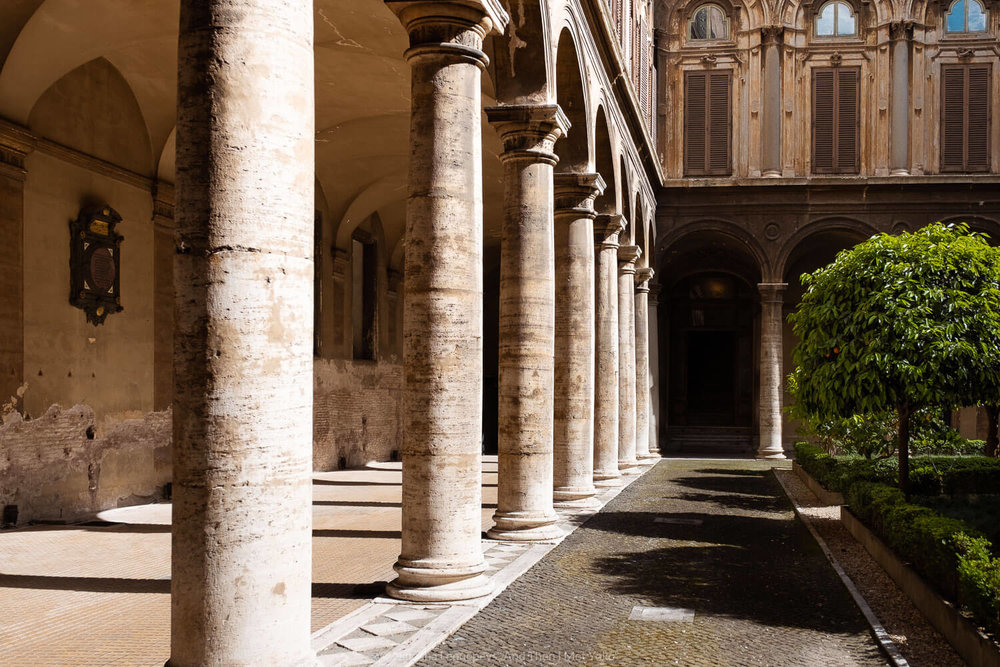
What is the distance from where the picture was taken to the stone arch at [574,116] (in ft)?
40.7

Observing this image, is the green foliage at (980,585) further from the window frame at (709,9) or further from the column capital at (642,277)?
the window frame at (709,9)

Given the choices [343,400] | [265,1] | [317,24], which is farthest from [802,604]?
[343,400]

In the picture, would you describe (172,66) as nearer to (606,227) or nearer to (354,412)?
(606,227)

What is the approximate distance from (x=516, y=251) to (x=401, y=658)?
4943mm

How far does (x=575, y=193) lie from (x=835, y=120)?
1666cm

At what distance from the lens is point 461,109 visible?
23.6 ft

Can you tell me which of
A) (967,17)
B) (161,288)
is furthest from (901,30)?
(161,288)

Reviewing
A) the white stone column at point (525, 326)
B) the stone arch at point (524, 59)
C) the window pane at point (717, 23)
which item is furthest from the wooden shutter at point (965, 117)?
the white stone column at point (525, 326)

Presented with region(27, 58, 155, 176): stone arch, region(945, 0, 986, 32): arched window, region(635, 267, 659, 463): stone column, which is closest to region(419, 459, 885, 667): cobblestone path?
region(27, 58, 155, 176): stone arch

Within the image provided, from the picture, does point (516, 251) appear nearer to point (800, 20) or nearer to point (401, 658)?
point (401, 658)

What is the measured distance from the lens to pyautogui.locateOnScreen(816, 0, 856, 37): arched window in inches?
1055

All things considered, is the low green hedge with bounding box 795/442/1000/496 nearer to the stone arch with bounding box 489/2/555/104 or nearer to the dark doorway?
the stone arch with bounding box 489/2/555/104

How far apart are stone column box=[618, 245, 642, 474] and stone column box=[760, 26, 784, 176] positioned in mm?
9793

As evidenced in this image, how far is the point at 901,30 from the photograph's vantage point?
26031 millimetres
